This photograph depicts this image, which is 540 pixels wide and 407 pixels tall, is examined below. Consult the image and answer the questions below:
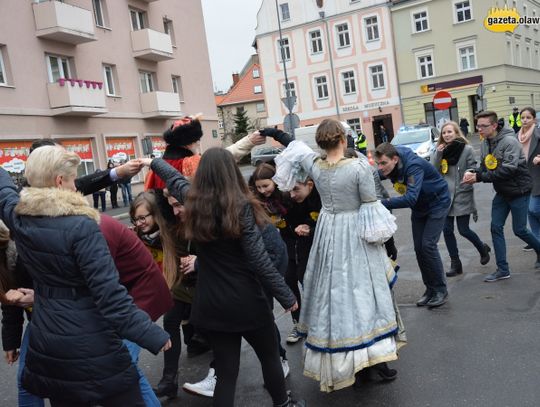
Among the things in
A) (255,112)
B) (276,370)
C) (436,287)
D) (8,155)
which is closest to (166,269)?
(276,370)

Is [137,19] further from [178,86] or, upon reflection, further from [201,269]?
[201,269]

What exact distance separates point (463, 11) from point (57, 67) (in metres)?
29.3

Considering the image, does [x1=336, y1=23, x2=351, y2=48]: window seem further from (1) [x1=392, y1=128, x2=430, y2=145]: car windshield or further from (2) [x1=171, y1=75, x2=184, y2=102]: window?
(1) [x1=392, y1=128, x2=430, y2=145]: car windshield

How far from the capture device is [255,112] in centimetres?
6794

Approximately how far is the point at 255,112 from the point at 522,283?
63616mm

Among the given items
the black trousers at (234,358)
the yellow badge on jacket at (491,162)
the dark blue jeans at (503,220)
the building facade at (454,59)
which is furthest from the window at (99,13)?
the building facade at (454,59)

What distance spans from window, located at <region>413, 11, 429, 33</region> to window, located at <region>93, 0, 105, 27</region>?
25100mm

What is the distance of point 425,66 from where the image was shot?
134ft

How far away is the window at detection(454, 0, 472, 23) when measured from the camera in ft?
127

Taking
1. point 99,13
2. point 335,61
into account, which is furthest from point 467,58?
point 99,13

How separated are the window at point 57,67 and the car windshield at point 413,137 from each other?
13.3 metres

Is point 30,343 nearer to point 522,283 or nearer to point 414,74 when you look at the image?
point 522,283

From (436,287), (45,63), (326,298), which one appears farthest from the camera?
(45,63)

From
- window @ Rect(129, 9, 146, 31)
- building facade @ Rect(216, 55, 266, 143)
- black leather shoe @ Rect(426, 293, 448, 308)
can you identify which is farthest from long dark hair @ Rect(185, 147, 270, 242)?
building facade @ Rect(216, 55, 266, 143)
